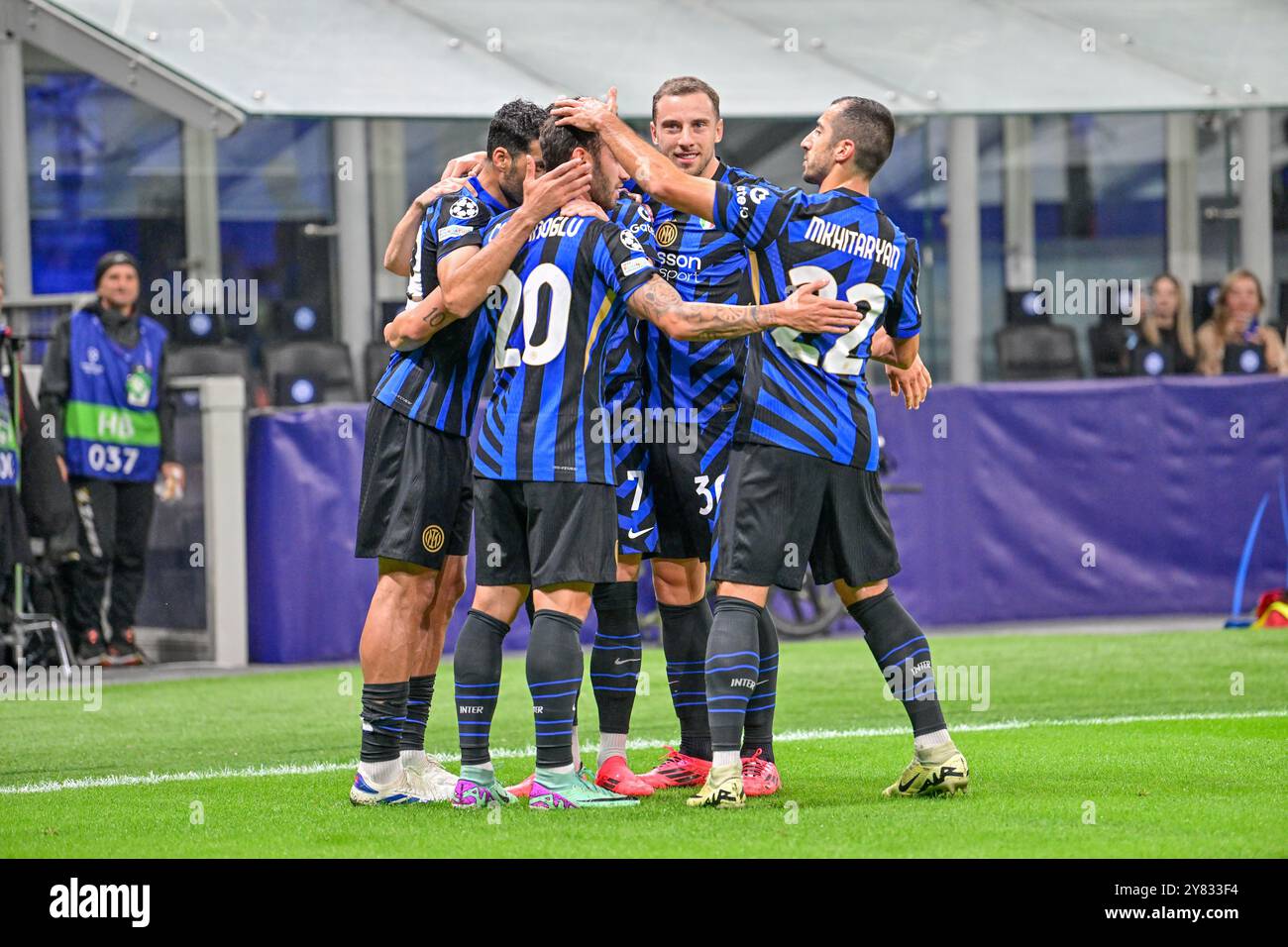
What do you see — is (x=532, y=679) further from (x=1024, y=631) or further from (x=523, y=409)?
(x=1024, y=631)

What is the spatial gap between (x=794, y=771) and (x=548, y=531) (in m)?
1.58

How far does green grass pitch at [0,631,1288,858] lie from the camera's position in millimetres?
4988

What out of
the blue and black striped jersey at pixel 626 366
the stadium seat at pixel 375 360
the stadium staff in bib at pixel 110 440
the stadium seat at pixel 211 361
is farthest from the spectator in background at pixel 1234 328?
the blue and black striped jersey at pixel 626 366

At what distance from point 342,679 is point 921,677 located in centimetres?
530

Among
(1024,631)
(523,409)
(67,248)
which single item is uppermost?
(67,248)

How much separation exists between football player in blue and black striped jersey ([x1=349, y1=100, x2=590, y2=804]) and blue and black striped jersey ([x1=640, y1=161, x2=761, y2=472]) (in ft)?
2.08

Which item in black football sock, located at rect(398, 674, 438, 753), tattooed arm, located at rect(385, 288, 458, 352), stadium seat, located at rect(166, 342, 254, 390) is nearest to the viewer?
tattooed arm, located at rect(385, 288, 458, 352)

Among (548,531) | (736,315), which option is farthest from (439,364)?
(736,315)

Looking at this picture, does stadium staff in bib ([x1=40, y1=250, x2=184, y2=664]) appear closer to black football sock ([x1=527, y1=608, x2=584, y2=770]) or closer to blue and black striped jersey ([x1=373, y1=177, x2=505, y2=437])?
blue and black striped jersey ([x1=373, y1=177, x2=505, y2=437])

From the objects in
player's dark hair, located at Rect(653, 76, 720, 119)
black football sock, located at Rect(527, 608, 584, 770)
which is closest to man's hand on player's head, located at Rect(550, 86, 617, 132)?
player's dark hair, located at Rect(653, 76, 720, 119)

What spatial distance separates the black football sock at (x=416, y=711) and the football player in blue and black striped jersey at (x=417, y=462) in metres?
0.20

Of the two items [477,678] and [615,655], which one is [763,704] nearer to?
[615,655]

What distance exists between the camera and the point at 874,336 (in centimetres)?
600
